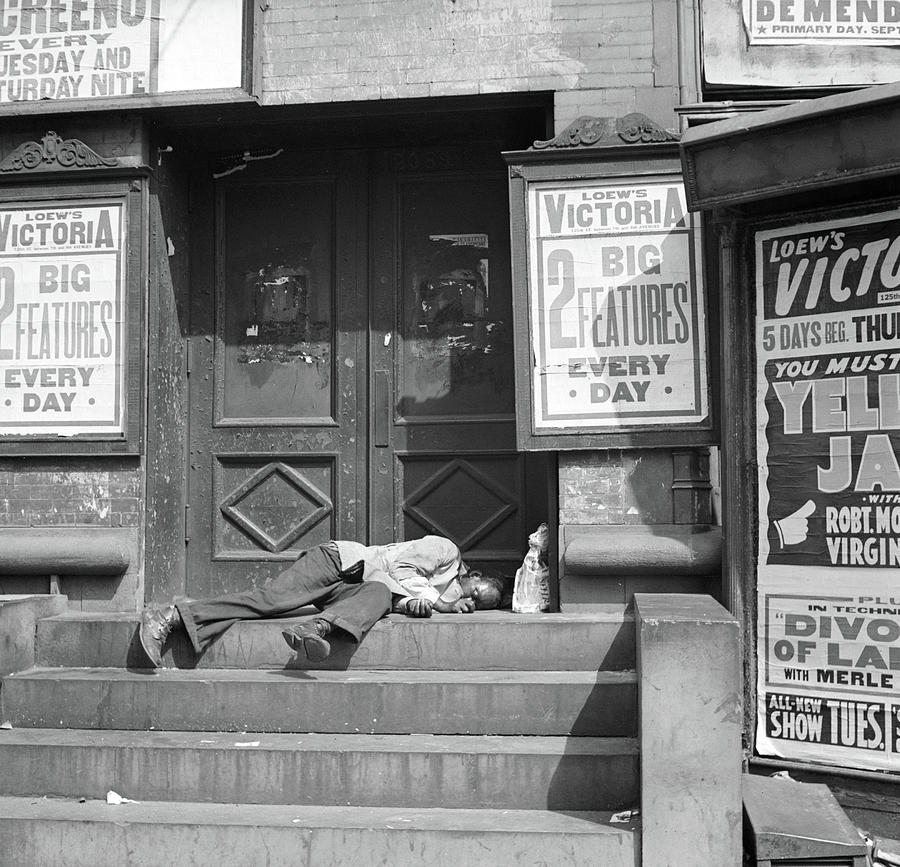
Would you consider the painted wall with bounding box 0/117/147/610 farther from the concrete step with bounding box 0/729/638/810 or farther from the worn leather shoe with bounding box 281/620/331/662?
the worn leather shoe with bounding box 281/620/331/662

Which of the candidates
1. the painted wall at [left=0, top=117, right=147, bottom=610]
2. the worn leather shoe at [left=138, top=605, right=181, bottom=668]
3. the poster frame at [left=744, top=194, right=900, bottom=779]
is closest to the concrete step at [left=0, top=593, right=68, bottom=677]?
the painted wall at [left=0, top=117, right=147, bottom=610]

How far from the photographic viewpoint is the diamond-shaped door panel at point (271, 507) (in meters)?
7.34

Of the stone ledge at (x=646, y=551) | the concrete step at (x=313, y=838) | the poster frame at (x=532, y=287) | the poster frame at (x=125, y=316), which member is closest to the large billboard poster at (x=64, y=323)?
the poster frame at (x=125, y=316)

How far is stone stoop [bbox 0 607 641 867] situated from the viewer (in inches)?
186

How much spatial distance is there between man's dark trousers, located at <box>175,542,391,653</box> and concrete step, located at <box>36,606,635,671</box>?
0.34 ft

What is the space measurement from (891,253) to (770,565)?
1765mm

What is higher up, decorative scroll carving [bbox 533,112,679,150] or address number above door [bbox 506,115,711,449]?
decorative scroll carving [bbox 533,112,679,150]

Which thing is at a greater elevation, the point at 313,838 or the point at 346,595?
the point at 346,595

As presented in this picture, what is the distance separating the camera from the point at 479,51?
657 cm

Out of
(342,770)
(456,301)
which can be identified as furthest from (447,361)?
(342,770)

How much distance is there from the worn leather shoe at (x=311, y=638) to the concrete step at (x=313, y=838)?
82 cm

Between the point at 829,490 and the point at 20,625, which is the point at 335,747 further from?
the point at 829,490

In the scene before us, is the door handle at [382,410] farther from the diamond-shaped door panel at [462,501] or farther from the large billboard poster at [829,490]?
the large billboard poster at [829,490]

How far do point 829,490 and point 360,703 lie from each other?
273cm
